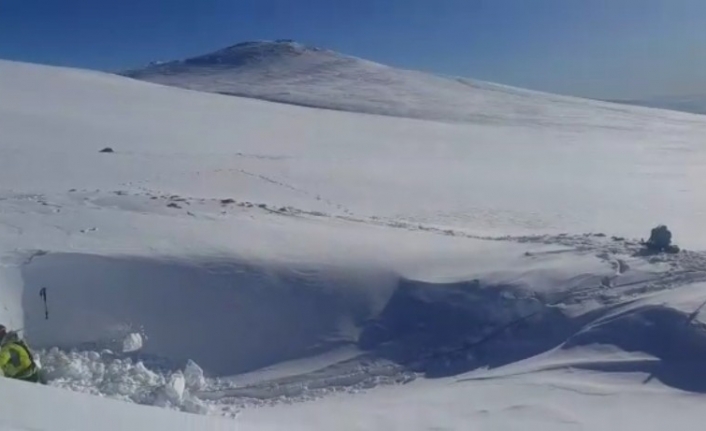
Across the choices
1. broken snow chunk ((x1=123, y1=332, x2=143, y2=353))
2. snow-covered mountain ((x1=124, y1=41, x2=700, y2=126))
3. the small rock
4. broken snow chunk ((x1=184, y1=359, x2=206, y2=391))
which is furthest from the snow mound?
snow-covered mountain ((x1=124, y1=41, x2=700, y2=126))

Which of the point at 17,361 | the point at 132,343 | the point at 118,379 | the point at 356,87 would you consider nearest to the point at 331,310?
the point at 132,343

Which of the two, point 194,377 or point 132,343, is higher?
point 132,343

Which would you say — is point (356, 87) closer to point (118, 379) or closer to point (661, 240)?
point (661, 240)

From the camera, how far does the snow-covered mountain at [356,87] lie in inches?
1667

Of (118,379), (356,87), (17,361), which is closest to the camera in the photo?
(17,361)

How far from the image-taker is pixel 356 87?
50281 millimetres

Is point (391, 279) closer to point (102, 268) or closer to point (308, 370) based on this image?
point (308, 370)

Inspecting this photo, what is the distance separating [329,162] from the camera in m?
20.7

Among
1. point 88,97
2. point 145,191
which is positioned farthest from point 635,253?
point 88,97

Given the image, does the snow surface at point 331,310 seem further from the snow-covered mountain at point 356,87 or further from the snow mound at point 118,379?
the snow-covered mountain at point 356,87

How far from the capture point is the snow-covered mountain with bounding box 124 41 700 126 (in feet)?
139

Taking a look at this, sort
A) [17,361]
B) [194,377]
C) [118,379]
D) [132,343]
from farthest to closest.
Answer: [132,343]
[194,377]
[118,379]
[17,361]

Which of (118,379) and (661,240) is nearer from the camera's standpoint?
(118,379)

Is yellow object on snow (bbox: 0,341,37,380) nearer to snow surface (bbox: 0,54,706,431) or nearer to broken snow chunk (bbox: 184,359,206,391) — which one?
snow surface (bbox: 0,54,706,431)
